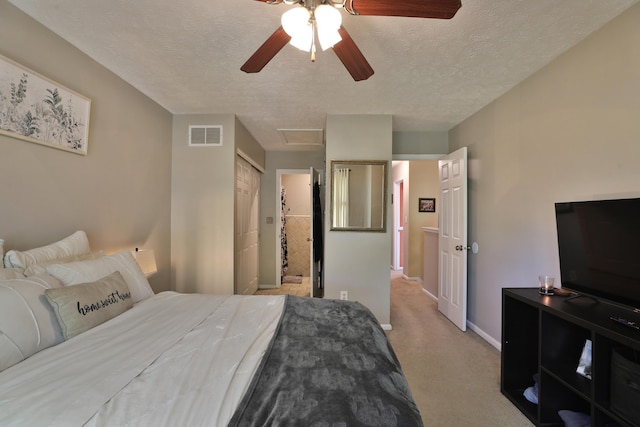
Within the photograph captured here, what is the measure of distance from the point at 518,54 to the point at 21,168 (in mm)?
3404

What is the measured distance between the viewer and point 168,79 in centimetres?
227

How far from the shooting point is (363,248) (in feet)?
9.84

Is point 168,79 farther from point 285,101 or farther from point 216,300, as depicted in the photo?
point 216,300

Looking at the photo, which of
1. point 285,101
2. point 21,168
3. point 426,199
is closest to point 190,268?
point 21,168

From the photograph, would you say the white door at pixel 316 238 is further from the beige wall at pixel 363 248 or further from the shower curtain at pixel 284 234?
the shower curtain at pixel 284 234

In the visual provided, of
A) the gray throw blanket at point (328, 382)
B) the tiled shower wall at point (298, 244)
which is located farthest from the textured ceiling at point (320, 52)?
the tiled shower wall at point (298, 244)

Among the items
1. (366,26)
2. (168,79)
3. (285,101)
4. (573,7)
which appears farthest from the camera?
(285,101)

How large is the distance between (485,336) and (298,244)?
3674mm

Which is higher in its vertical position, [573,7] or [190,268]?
[573,7]

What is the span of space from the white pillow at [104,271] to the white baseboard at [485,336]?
3109mm

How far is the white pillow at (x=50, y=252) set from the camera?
1.33 meters

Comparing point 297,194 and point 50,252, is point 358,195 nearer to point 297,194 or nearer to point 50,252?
point 50,252

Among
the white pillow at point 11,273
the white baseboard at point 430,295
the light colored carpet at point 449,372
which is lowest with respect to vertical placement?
the light colored carpet at point 449,372

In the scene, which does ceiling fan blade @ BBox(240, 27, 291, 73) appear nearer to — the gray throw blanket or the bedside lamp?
the gray throw blanket
